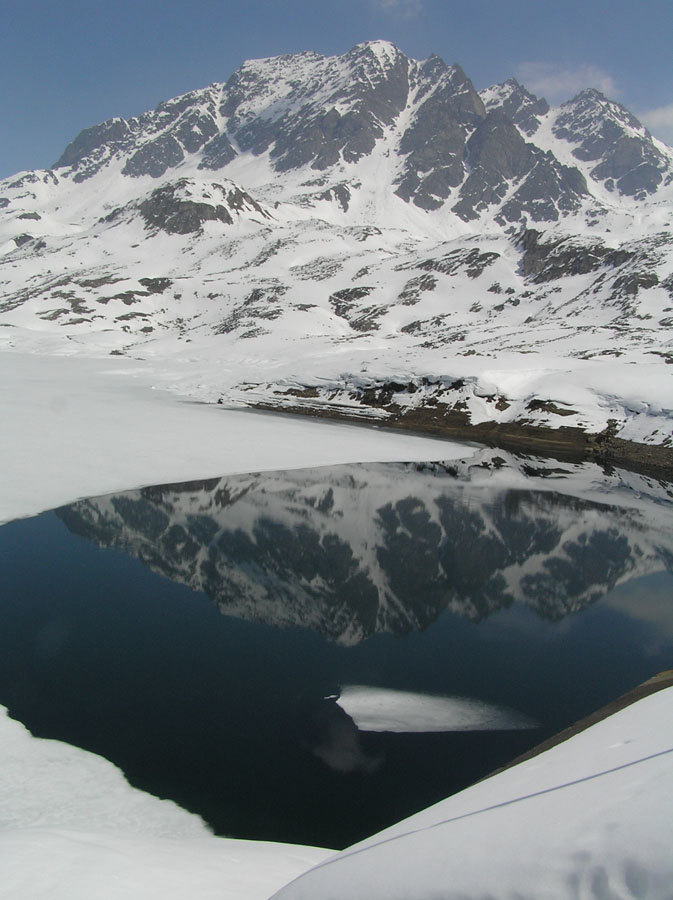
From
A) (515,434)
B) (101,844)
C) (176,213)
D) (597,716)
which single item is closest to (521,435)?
(515,434)

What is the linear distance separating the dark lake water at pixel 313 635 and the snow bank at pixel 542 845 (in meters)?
3.32

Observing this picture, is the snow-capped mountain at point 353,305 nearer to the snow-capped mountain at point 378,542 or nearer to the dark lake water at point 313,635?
the snow-capped mountain at point 378,542

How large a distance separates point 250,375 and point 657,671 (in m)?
49.6

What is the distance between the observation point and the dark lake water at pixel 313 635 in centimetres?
757

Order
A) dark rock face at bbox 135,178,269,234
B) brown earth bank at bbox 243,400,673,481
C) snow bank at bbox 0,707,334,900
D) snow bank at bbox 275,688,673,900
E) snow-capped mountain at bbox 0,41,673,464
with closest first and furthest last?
snow bank at bbox 275,688,673,900
snow bank at bbox 0,707,334,900
brown earth bank at bbox 243,400,673,481
snow-capped mountain at bbox 0,41,673,464
dark rock face at bbox 135,178,269,234

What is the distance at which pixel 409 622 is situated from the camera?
40.9 ft

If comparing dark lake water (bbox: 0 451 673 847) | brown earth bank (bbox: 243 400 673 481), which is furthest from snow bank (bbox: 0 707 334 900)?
brown earth bank (bbox: 243 400 673 481)

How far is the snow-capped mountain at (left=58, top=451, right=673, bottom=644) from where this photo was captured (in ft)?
43.8

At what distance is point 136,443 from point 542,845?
2642 centimetres

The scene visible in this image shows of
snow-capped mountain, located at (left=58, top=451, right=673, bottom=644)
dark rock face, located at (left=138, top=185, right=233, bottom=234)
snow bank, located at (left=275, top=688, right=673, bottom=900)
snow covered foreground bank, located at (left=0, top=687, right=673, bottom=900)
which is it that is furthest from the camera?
dark rock face, located at (left=138, top=185, right=233, bottom=234)

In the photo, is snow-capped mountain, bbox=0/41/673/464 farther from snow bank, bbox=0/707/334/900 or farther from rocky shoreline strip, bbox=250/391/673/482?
snow bank, bbox=0/707/334/900

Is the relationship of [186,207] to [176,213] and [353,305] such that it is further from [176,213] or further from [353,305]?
[353,305]

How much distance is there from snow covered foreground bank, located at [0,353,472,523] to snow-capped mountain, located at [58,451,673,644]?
5.30 feet

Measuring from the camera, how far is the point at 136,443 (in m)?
26.9
